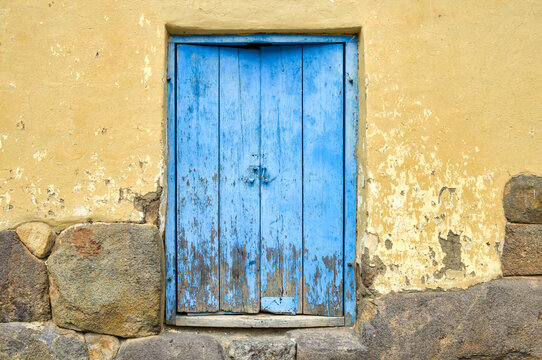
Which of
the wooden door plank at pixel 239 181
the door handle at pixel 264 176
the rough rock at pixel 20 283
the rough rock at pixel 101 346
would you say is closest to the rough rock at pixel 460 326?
the wooden door plank at pixel 239 181

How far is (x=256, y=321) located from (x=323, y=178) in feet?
2.68

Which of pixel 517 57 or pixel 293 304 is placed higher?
pixel 517 57

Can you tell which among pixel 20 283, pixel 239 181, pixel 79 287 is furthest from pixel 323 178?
pixel 20 283

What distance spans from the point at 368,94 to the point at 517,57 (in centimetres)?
75

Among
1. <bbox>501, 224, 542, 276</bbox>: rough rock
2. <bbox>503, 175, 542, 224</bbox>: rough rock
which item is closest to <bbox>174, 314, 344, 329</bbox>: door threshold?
<bbox>501, 224, 542, 276</bbox>: rough rock

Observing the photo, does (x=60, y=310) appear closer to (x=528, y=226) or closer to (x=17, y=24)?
(x=17, y=24)

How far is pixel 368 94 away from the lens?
2.51m

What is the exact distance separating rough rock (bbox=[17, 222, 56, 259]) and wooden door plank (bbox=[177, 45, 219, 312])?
2.07 feet

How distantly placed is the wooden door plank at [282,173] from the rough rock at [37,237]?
1.06 m

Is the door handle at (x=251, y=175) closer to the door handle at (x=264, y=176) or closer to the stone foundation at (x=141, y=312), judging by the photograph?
the door handle at (x=264, y=176)

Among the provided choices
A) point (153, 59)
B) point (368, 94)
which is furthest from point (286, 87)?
point (153, 59)

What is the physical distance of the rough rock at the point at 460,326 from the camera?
8.07 feet

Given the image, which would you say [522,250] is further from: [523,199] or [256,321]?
[256,321]

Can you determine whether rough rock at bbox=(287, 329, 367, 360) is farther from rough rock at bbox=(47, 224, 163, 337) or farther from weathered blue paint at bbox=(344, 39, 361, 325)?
rough rock at bbox=(47, 224, 163, 337)
